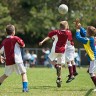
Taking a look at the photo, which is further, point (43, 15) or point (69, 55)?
point (43, 15)

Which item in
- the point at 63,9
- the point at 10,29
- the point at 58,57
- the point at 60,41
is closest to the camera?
the point at 10,29

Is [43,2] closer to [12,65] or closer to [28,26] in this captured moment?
[28,26]

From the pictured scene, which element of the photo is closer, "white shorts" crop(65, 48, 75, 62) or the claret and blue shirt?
the claret and blue shirt

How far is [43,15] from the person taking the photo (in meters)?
44.4

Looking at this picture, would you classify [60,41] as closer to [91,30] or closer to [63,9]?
[63,9]

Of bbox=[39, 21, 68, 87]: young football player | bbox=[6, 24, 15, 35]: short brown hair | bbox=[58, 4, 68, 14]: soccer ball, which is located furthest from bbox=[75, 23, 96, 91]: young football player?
bbox=[58, 4, 68, 14]: soccer ball

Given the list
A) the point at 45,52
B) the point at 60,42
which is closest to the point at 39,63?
the point at 45,52

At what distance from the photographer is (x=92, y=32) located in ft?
39.9

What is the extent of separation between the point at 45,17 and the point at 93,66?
107ft

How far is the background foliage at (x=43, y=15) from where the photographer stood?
44.5 metres

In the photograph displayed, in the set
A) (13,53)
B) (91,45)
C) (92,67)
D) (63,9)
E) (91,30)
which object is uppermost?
(63,9)

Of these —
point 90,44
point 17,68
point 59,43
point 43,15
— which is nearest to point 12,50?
point 17,68

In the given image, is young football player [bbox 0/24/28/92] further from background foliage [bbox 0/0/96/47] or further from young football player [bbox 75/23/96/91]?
background foliage [bbox 0/0/96/47]

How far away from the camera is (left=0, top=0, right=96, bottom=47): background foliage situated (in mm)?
44500
